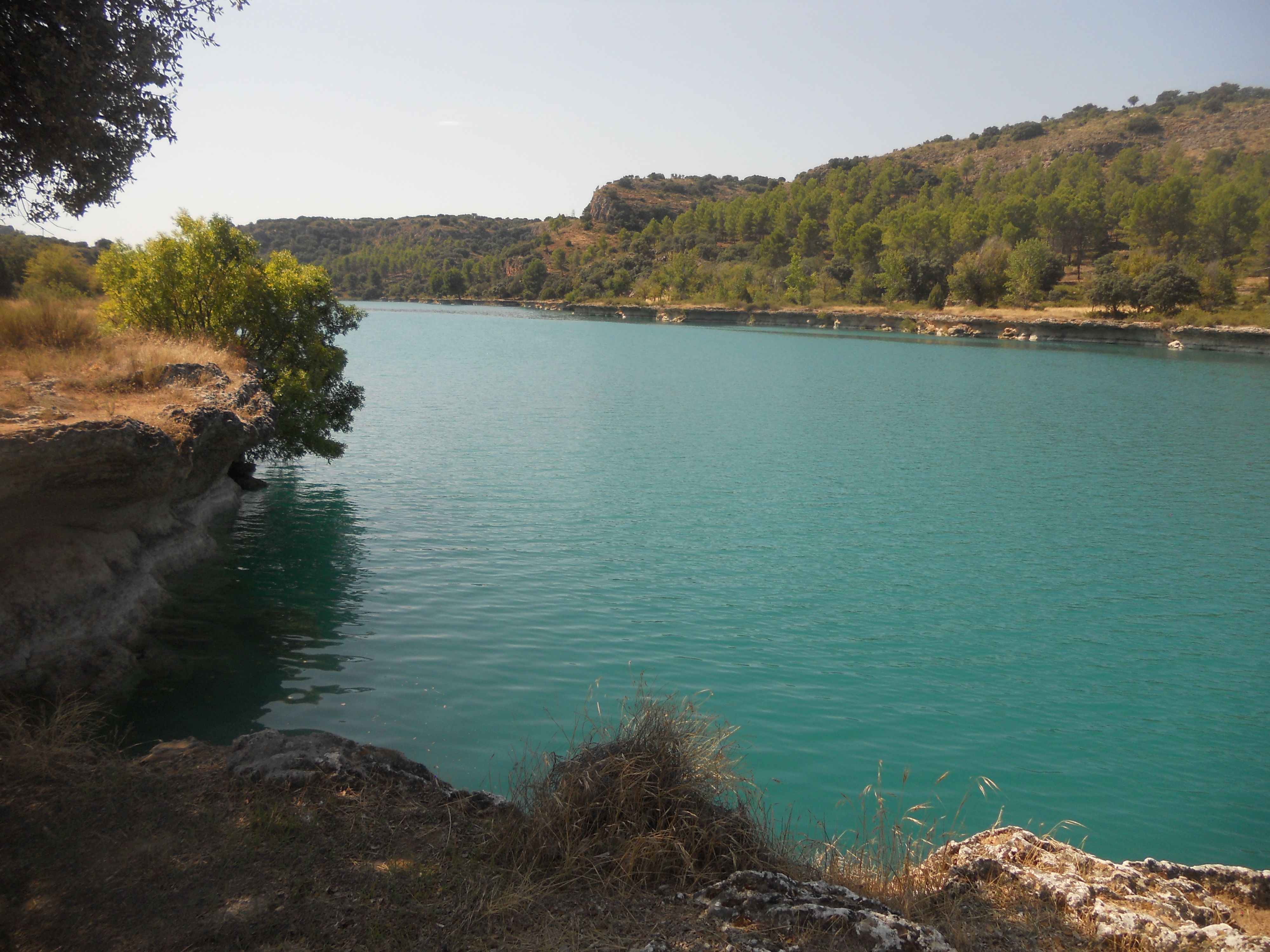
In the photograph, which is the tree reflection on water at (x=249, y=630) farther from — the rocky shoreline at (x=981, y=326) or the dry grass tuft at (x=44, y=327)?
the rocky shoreline at (x=981, y=326)

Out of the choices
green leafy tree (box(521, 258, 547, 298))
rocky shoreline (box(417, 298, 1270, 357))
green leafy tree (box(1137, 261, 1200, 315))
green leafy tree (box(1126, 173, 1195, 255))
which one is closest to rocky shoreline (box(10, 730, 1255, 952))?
rocky shoreline (box(417, 298, 1270, 357))

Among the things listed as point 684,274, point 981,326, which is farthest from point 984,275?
point 684,274

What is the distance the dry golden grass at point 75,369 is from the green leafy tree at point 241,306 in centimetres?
358

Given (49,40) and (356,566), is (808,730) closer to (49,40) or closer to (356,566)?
(356,566)

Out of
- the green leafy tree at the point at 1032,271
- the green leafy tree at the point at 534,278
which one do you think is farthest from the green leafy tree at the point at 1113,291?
the green leafy tree at the point at 534,278

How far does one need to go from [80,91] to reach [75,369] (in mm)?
5027

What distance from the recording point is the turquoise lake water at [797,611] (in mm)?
9211

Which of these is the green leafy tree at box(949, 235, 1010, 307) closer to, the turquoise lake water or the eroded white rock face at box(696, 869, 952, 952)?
the turquoise lake water

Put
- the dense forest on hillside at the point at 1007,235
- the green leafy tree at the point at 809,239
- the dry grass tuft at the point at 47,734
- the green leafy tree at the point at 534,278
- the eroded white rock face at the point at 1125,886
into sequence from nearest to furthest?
the eroded white rock face at the point at 1125,886 < the dry grass tuft at the point at 47,734 < the dense forest on hillside at the point at 1007,235 < the green leafy tree at the point at 809,239 < the green leafy tree at the point at 534,278

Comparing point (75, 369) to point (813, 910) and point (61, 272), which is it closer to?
point (813, 910)

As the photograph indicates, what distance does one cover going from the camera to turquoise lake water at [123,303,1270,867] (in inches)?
363

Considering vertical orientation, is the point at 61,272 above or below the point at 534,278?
below

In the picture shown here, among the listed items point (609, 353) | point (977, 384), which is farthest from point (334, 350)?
point (609, 353)

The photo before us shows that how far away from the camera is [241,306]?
64.6 ft
